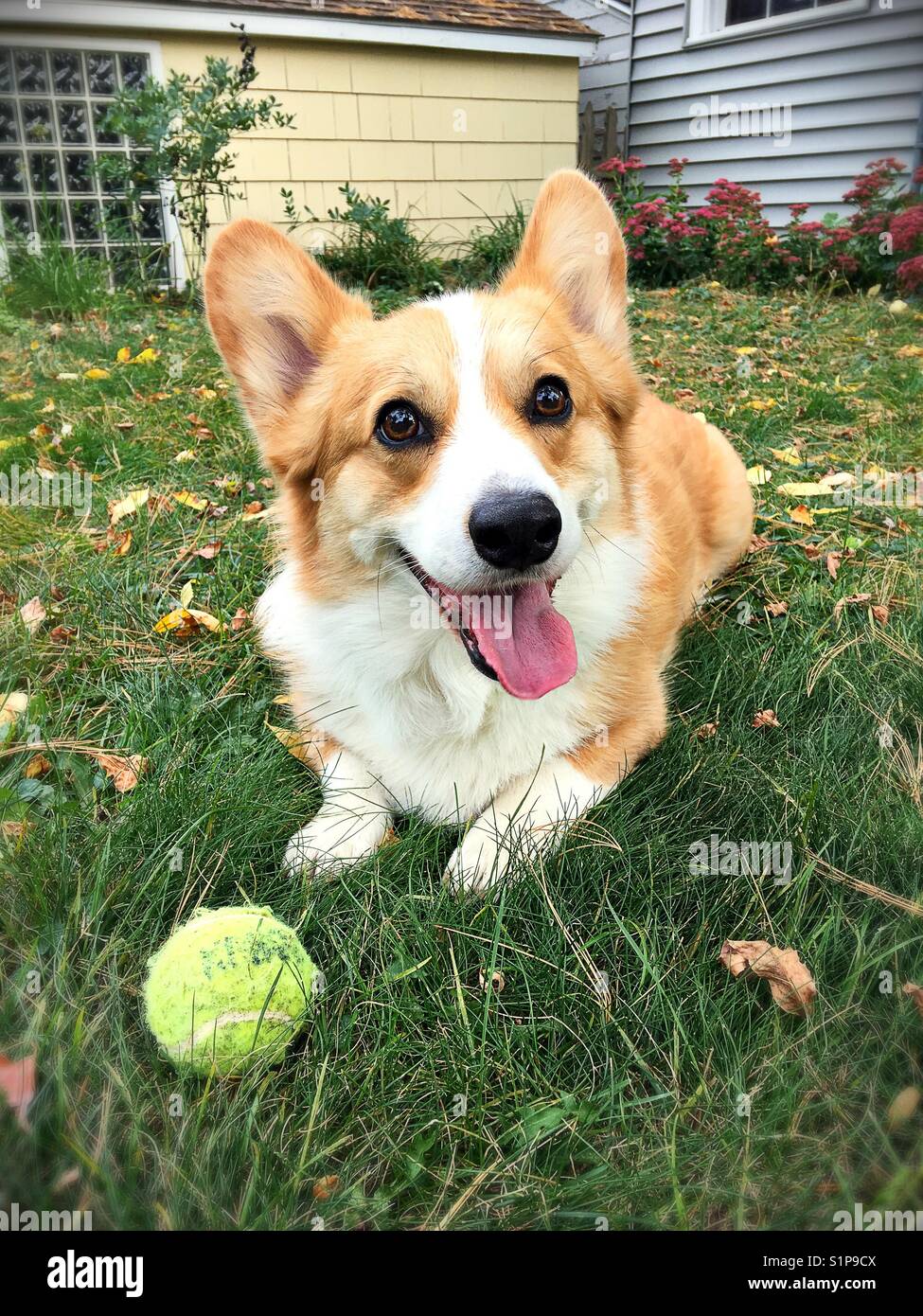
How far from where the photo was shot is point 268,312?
2.22m

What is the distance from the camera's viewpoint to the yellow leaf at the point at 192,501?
133 inches

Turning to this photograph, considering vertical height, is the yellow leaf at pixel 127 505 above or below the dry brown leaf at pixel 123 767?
above

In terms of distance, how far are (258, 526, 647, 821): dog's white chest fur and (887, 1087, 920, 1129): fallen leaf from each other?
1.01 meters

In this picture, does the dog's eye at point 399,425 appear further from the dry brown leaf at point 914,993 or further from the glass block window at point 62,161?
the glass block window at point 62,161

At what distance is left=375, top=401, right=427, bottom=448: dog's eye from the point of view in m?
1.93

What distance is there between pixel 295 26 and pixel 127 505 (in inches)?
273

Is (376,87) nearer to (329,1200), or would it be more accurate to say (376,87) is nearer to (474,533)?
(474,533)

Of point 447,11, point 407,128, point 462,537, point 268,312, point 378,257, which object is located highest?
point 447,11

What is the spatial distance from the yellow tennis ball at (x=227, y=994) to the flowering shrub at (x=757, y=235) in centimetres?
542

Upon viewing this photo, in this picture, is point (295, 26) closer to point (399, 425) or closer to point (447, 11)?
point (447, 11)

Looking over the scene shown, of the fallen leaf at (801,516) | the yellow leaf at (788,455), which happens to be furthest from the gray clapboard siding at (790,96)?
the fallen leaf at (801,516)

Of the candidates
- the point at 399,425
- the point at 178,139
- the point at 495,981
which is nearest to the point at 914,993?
the point at 495,981

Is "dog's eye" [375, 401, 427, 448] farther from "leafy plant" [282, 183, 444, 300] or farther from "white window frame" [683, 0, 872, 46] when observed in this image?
"leafy plant" [282, 183, 444, 300]

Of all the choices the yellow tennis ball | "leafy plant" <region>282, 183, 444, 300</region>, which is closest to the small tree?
"leafy plant" <region>282, 183, 444, 300</region>
